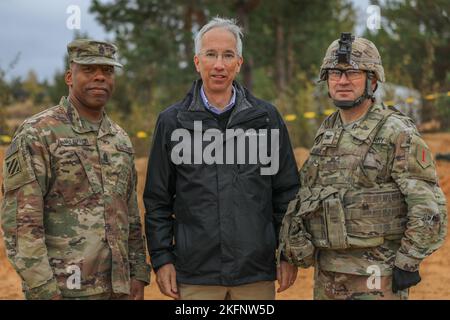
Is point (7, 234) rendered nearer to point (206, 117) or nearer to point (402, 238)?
point (206, 117)

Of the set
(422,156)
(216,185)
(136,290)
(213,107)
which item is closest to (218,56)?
(213,107)

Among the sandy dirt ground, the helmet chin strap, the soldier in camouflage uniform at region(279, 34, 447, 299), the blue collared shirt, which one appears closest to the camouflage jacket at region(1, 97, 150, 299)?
the blue collared shirt

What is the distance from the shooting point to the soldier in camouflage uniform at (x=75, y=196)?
11.9 feet

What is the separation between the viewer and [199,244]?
13.0ft

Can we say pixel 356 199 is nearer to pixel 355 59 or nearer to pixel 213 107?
pixel 355 59

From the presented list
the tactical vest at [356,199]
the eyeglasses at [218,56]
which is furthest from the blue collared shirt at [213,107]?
the tactical vest at [356,199]

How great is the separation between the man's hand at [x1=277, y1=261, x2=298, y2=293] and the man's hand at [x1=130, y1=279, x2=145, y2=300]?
0.86 meters

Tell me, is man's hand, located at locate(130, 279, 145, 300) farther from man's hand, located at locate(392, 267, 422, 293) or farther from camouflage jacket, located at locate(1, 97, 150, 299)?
man's hand, located at locate(392, 267, 422, 293)

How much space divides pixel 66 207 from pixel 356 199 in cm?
167

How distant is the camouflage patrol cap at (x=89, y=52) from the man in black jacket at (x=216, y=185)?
1.60 feet

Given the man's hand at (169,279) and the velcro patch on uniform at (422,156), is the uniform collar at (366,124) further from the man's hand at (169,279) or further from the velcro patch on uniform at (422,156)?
the man's hand at (169,279)

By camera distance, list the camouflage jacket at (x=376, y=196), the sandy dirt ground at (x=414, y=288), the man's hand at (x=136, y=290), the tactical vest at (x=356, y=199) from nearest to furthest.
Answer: the camouflage jacket at (x=376, y=196)
the tactical vest at (x=356, y=199)
the man's hand at (x=136, y=290)
the sandy dirt ground at (x=414, y=288)

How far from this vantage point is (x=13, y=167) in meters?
3.67
